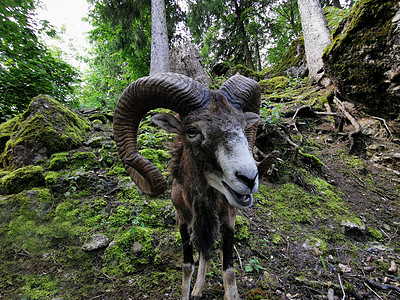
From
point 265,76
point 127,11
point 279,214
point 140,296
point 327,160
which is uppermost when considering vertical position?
point 127,11

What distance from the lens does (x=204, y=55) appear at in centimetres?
1683

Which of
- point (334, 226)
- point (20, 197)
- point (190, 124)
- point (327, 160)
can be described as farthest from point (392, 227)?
point (20, 197)

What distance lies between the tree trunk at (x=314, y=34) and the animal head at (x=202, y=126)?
8624 millimetres

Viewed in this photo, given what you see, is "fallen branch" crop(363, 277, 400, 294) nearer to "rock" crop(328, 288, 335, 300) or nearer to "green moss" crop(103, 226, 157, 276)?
"rock" crop(328, 288, 335, 300)

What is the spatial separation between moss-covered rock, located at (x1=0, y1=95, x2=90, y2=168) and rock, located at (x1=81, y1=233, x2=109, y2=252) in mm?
2737

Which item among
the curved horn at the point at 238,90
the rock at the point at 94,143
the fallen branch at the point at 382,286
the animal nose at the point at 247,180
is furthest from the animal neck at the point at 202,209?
the rock at the point at 94,143

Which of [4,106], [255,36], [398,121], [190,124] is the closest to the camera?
[190,124]

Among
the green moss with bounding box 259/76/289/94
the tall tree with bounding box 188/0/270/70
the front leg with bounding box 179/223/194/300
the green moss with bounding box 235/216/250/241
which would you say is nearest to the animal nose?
the front leg with bounding box 179/223/194/300

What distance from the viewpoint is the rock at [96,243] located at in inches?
113

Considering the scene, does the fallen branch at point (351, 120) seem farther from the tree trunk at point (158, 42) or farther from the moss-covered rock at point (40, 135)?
the moss-covered rock at point (40, 135)

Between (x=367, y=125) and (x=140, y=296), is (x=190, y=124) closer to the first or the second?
(x=140, y=296)

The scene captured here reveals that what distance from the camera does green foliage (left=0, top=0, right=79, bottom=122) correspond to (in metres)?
5.88

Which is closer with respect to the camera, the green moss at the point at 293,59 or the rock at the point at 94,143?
the rock at the point at 94,143

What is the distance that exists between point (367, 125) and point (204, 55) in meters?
14.3
